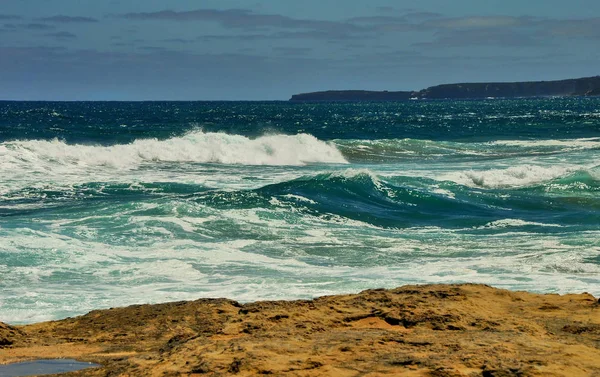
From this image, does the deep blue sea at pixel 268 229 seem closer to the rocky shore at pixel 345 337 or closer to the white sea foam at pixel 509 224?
the white sea foam at pixel 509 224

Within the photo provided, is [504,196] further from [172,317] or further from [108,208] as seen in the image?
[172,317]

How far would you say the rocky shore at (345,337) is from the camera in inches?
184

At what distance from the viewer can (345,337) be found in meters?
5.31

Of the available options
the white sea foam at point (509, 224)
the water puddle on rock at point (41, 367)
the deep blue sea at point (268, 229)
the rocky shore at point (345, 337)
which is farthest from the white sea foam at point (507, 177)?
the water puddle on rock at point (41, 367)

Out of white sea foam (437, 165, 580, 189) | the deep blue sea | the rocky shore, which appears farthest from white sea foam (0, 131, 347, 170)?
the rocky shore

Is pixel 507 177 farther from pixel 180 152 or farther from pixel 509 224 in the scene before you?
pixel 180 152

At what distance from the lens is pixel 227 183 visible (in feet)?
76.1

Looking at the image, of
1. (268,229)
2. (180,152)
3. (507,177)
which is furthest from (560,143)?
(268,229)

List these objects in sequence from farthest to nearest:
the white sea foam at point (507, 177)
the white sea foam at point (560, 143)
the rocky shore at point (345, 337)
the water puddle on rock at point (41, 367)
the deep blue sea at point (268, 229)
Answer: the white sea foam at point (560, 143)
the white sea foam at point (507, 177)
the deep blue sea at point (268, 229)
the water puddle on rock at point (41, 367)
the rocky shore at point (345, 337)

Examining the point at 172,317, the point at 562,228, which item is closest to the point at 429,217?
the point at 562,228

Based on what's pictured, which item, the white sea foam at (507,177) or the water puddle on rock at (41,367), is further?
the white sea foam at (507,177)

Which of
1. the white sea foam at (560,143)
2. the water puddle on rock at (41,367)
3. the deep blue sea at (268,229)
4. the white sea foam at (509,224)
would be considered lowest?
the white sea foam at (560,143)

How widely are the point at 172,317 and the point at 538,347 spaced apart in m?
2.69

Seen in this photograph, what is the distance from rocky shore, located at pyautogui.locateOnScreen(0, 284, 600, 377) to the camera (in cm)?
466
